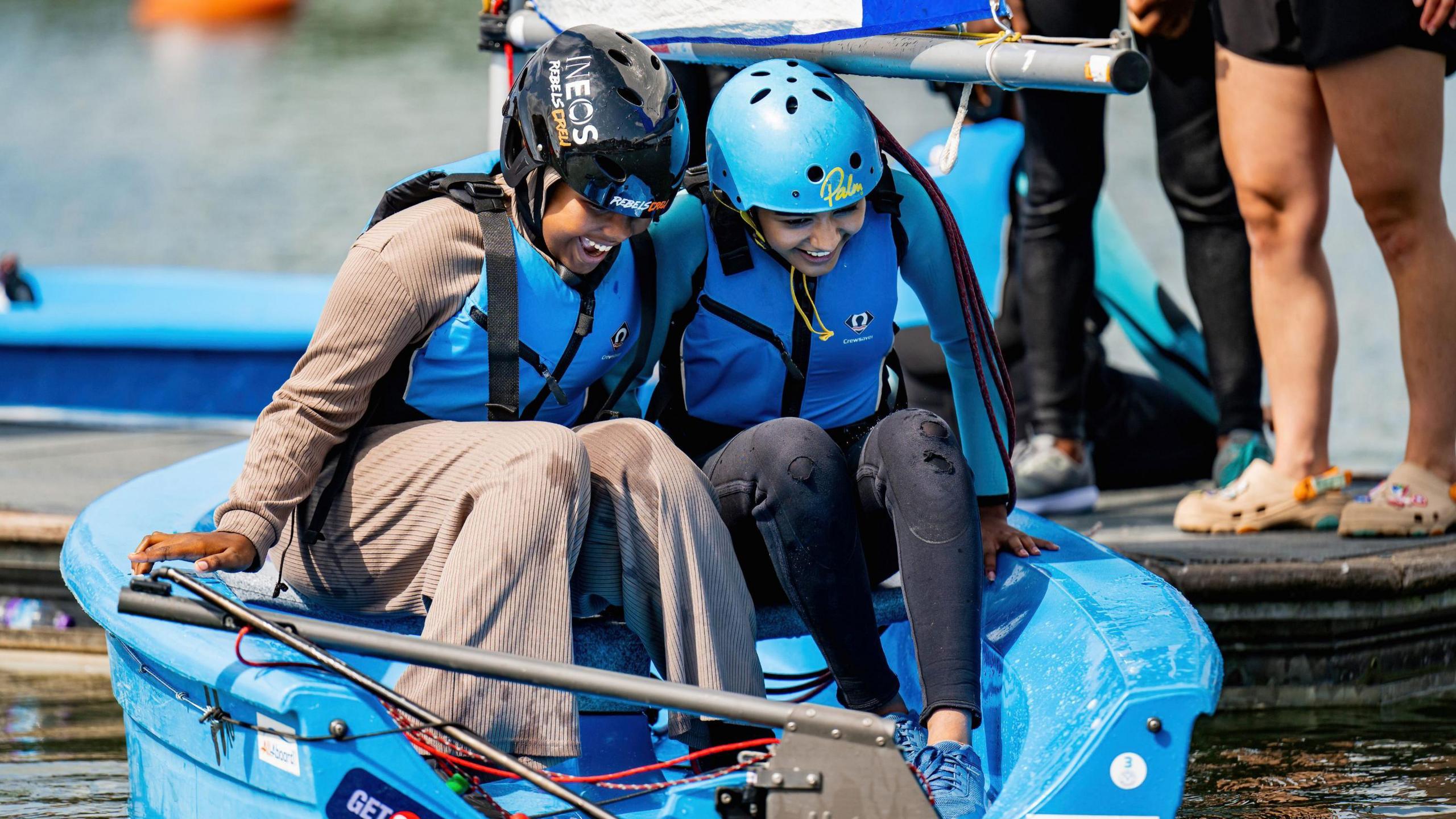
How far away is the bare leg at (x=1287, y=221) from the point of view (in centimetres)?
352

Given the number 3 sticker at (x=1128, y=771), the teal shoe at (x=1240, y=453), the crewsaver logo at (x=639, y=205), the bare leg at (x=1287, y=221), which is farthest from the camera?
the teal shoe at (x=1240, y=453)

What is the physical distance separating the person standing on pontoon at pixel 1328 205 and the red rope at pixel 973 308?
40.4 inches

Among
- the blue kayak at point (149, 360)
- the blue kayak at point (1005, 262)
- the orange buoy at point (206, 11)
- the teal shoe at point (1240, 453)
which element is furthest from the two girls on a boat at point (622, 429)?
the orange buoy at point (206, 11)

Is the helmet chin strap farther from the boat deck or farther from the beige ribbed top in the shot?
the boat deck

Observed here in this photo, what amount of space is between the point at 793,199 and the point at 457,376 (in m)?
0.59

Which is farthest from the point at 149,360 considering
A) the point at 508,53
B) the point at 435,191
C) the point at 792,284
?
the point at 792,284

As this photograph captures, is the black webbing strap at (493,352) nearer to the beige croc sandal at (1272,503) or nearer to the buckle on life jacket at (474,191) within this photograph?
the buckle on life jacket at (474,191)

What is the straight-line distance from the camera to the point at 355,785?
7.07 feet

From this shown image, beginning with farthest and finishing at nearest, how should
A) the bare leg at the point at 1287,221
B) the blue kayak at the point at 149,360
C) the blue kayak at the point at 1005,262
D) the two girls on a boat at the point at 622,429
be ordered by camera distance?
the blue kayak at the point at 149,360
the blue kayak at the point at 1005,262
the bare leg at the point at 1287,221
the two girls on a boat at the point at 622,429

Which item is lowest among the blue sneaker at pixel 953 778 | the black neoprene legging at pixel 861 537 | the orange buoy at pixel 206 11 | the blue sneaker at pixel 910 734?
the orange buoy at pixel 206 11

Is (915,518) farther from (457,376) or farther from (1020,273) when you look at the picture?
(1020,273)

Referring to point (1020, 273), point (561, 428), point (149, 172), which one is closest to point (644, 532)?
point (561, 428)

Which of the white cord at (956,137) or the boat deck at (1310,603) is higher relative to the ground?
the white cord at (956,137)

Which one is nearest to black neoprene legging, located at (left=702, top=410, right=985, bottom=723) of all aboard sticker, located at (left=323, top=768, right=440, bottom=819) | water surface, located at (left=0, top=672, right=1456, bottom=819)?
all aboard sticker, located at (left=323, top=768, right=440, bottom=819)
